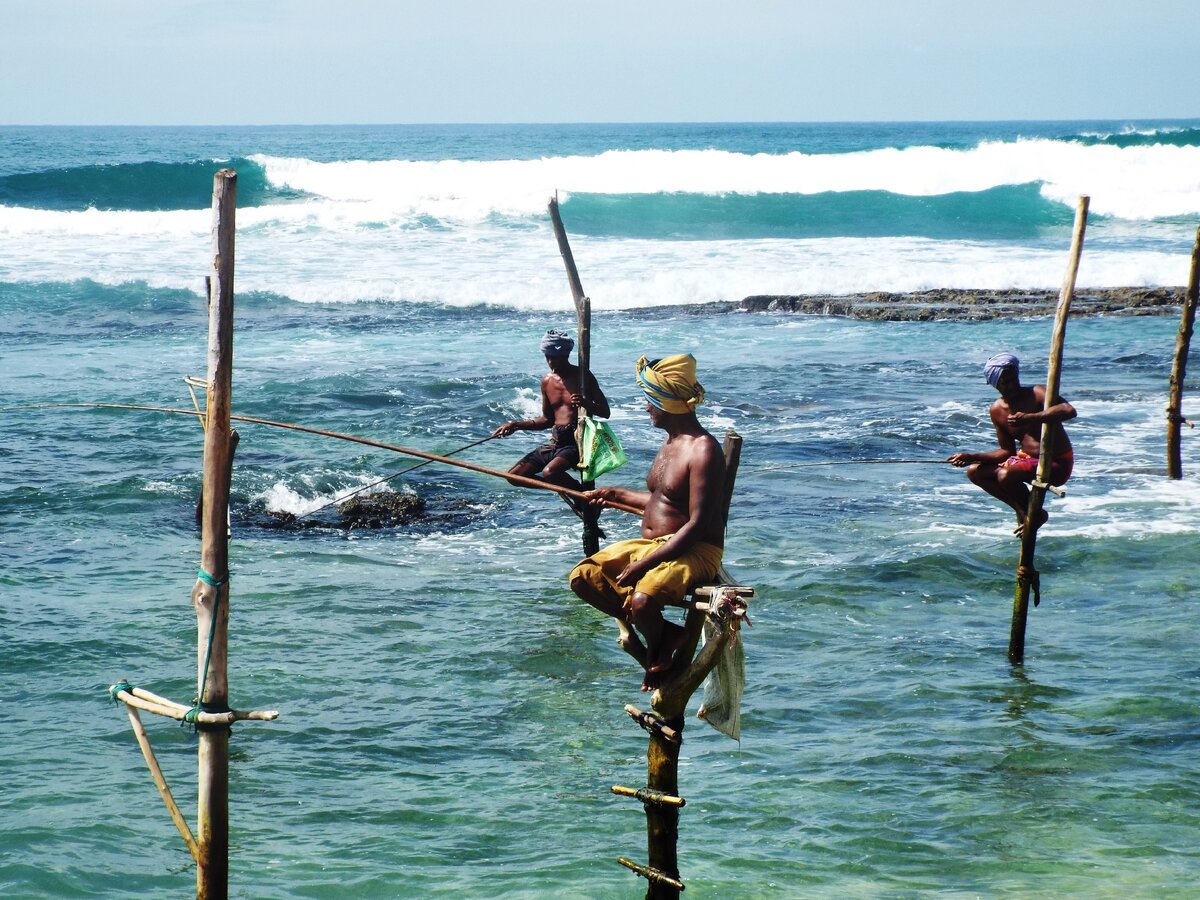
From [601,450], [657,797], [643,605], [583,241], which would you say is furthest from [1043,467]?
[583,241]

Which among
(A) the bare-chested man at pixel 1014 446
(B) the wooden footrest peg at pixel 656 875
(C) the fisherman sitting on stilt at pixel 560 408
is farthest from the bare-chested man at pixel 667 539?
A: (C) the fisherman sitting on stilt at pixel 560 408

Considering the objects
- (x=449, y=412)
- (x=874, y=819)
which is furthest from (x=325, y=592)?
(x=449, y=412)

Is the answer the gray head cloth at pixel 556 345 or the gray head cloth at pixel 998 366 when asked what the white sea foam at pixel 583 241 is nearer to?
the gray head cloth at pixel 556 345

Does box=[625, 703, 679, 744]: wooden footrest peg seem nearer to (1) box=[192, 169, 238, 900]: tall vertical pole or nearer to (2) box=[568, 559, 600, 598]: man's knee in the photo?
(2) box=[568, 559, 600, 598]: man's knee

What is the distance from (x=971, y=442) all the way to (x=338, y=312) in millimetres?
13374

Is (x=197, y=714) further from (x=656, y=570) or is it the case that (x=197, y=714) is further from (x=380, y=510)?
(x=380, y=510)

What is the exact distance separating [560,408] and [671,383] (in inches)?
171

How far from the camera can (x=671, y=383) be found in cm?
524

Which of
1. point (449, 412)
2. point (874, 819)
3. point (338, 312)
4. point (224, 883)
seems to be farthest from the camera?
point (338, 312)

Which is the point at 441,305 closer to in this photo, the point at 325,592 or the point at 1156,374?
the point at 1156,374

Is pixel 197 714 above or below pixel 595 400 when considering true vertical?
below

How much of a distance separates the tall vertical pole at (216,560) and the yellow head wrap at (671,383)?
1.61m

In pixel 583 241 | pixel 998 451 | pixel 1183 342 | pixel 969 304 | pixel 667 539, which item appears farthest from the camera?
pixel 583 241

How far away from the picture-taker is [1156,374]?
60.4 feet
